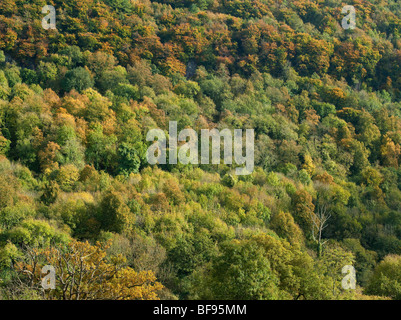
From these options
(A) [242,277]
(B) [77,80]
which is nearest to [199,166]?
(B) [77,80]

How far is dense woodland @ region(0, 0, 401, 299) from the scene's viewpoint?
25062 mm

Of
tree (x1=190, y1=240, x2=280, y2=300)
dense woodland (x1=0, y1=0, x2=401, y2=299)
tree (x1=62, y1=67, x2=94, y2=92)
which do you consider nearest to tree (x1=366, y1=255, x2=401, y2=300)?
Result: dense woodland (x1=0, y1=0, x2=401, y2=299)

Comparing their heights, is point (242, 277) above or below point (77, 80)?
below

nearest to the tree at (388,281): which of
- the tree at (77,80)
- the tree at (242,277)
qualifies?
the tree at (242,277)

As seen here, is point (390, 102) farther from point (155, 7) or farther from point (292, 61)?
point (155, 7)

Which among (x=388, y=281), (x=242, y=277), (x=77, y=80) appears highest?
(x=77, y=80)

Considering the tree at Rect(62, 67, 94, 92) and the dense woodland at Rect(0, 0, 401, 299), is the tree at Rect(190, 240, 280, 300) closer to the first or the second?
the dense woodland at Rect(0, 0, 401, 299)

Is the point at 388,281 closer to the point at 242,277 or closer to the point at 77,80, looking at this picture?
the point at 242,277

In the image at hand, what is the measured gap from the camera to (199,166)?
49531mm

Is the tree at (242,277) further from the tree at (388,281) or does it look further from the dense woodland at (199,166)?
the tree at (388,281)

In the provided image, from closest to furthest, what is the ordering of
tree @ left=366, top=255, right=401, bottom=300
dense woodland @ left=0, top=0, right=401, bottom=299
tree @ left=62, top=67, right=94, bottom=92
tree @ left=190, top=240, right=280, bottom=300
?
tree @ left=190, top=240, right=280, bottom=300, dense woodland @ left=0, top=0, right=401, bottom=299, tree @ left=366, top=255, right=401, bottom=300, tree @ left=62, top=67, right=94, bottom=92

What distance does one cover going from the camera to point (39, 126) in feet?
150
